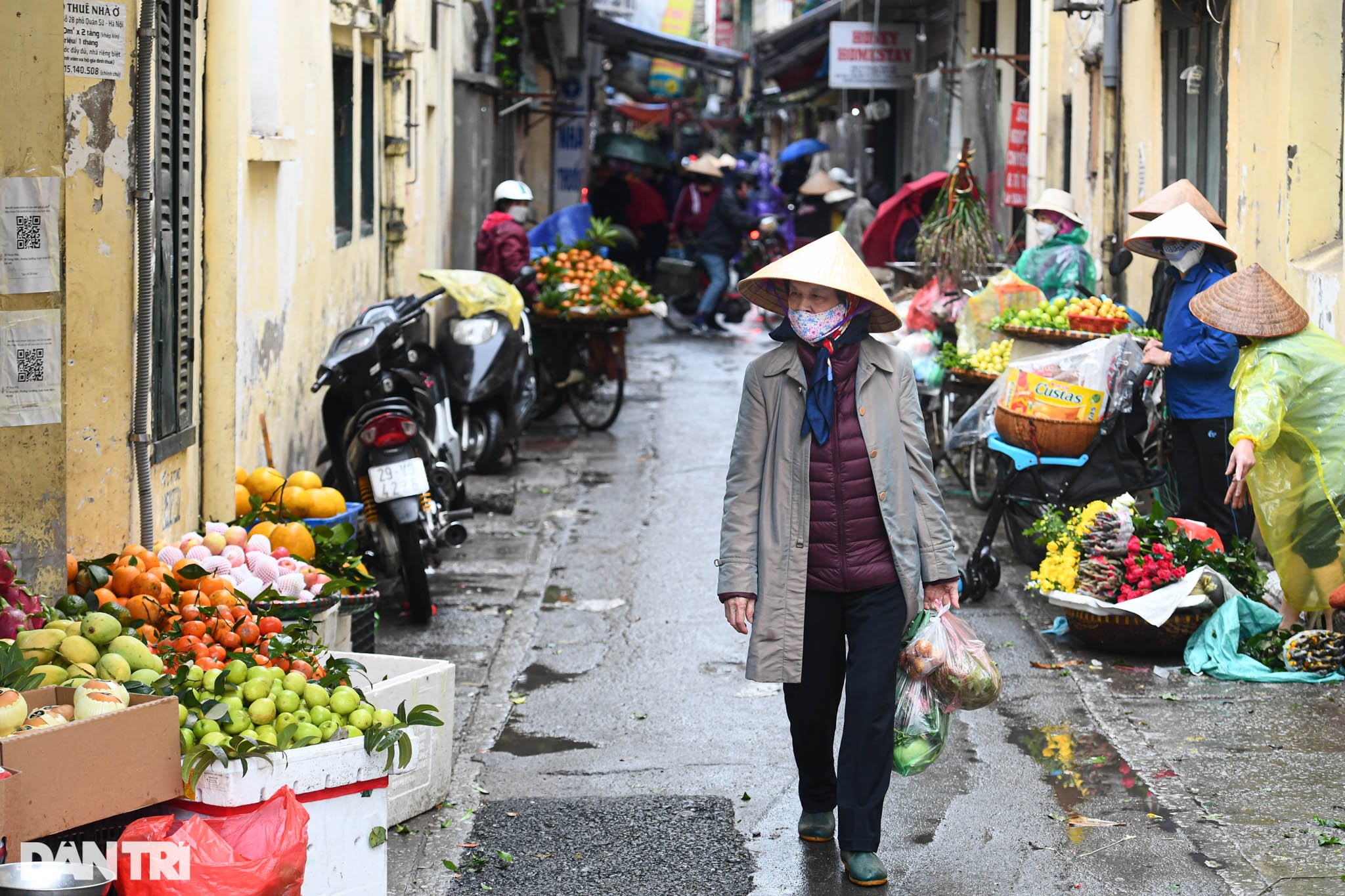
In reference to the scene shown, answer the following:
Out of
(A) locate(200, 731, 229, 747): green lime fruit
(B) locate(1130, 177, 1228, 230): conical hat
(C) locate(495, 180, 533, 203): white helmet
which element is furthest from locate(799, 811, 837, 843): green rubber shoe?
(C) locate(495, 180, 533, 203): white helmet

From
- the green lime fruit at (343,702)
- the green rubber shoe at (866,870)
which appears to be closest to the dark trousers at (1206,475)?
the green rubber shoe at (866,870)

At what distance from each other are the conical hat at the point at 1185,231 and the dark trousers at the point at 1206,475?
826 millimetres

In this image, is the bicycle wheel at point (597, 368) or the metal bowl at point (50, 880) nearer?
the metal bowl at point (50, 880)

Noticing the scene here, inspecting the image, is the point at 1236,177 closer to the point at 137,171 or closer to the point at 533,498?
the point at 533,498

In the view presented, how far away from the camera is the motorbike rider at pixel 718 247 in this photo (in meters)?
21.3

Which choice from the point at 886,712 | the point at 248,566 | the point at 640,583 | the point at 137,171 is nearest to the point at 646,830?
the point at 886,712

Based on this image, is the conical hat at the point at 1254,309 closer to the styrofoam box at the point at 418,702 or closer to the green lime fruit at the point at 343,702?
the styrofoam box at the point at 418,702

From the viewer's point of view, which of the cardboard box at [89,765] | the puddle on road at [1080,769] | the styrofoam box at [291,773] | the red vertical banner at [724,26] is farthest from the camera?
the red vertical banner at [724,26]

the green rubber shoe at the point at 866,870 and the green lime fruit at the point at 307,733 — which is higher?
the green lime fruit at the point at 307,733

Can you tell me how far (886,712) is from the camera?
4695 mm

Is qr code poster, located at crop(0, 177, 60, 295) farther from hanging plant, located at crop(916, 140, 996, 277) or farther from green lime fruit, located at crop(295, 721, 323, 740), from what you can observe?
→ hanging plant, located at crop(916, 140, 996, 277)

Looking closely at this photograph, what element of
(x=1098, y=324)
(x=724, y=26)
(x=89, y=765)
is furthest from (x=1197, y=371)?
(x=724, y=26)

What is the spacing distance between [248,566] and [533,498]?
5059 millimetres

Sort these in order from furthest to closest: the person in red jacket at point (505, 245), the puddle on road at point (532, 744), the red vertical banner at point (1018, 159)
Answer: the red vertical banner at point (1018, 159), the person in red jacket at point (505, 245), the puddle on road at point (532, 744)
